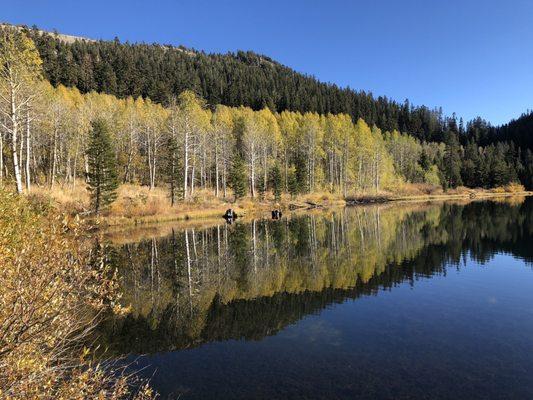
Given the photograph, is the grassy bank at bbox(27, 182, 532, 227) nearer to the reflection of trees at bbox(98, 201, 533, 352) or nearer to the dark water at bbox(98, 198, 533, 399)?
the reflection of trees at bbox(98, 201, 533, 352)

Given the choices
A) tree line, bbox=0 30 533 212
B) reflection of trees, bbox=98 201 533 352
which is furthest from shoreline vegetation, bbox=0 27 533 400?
reflection of trees, bbox=98 201 533 352

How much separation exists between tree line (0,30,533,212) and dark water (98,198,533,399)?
61.8ft

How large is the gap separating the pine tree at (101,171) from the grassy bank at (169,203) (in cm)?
142

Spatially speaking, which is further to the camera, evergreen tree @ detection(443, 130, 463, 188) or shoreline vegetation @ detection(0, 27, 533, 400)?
evergreen tree @ detection(443, 130, 463, 188)

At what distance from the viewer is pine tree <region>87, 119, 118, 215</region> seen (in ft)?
148

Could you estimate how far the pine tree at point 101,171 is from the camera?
45125 millimetres

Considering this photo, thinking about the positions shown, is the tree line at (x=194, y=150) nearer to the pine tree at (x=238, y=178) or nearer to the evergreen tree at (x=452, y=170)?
the pine tree at (x=238, y=178)

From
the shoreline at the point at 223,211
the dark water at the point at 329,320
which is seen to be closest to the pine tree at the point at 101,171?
the shoreline at the point at 223,211

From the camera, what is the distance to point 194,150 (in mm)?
63250

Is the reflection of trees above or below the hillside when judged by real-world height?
below

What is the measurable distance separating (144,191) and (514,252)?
47821 millimetres

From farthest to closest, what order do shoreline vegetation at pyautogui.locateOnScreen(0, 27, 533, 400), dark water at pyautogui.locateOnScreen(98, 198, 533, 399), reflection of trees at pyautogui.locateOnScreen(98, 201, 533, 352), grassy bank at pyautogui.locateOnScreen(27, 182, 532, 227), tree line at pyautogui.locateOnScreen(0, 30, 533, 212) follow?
tree line at pyautogui.locateOnScreen(0, 30, 533, 212), grassy bank at pyautogui.locateOnScreen(27, 182, 532, 227), reflection of trees at pyautogui.locateOnScreen(98, 201, 533, 352), dark water at pyautogui.locateOnScreen(98, 198, 533, 399), shoreline vegetation at pyautogui.locateOnScreen(0, 27, 533, 400)

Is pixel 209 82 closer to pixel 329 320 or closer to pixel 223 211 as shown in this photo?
pixel 223 211

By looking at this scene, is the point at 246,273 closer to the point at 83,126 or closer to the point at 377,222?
the point at 377,222
